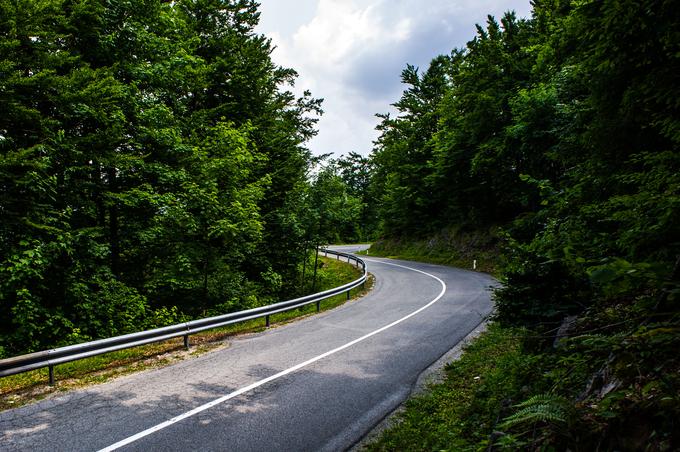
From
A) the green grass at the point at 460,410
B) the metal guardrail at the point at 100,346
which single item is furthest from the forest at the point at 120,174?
the green grass at the point at 460,410

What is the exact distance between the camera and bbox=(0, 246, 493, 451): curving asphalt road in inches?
180

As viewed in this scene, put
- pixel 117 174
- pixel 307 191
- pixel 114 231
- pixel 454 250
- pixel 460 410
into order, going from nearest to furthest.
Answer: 1. pixel 460 410
2. pixel 114 231
3. pixel 117 174
4. pixel 307 191
5. pixel 454 250

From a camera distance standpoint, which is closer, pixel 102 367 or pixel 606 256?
pixel 606 256

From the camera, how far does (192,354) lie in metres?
7.92

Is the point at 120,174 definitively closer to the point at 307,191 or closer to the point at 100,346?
the point at 100,346

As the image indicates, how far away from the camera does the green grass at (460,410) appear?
404 centimetres

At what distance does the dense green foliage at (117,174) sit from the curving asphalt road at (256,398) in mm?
4305

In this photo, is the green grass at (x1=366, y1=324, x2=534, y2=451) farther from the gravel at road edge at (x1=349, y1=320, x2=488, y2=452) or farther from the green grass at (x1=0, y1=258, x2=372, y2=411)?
the green grass at (x1=0, y1=258, x2=372, y2=411)

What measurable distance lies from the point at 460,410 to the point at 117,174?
13035 mm

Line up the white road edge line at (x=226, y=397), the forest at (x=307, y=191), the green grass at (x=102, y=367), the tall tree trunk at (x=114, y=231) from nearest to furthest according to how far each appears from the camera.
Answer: the forest at (x=307, y=191) → the white road edge line at (x=226, y=397) → the green grass at (x=102, y=367) → the tall tree trunk at (x=114, y=231)

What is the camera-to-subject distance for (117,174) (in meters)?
12.1

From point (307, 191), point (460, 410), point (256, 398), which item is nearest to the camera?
point (460, 410)

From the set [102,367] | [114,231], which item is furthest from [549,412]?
[114,231]

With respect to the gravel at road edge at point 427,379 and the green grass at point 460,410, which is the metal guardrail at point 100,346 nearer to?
the gravel at road edge at point 427,379
